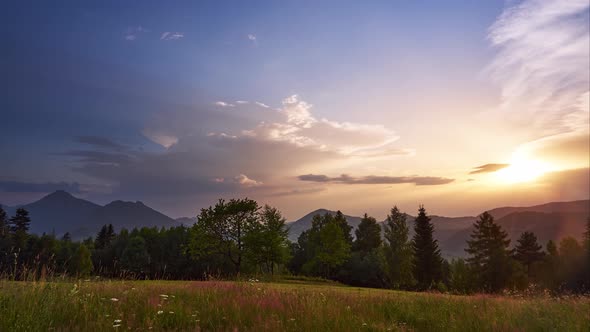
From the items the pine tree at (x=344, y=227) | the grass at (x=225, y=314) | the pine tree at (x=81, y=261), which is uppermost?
the grass at (x=225, y=314)

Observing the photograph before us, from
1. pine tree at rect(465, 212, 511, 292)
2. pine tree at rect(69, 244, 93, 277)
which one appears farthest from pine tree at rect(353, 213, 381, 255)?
pine tree at rect(69, 244, 93, 277)

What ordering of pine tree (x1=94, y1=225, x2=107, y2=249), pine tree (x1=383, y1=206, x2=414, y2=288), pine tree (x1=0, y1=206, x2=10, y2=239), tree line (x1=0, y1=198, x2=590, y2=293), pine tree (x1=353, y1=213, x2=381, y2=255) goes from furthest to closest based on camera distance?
pine tree (x1=94, y1=225, x2=107, y2=249) → pine tree (x1=353, y1=213, x2=381, y2=255) → pine tree (x1=0, y1=206, x2=10, y2=239) → pine tree (x1=383, y1=206, x2=414, y2=288) → tree line (x1=0, y1=198, x2=590, y2=293)

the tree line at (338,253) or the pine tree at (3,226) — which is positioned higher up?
the pine tree at (3,226)

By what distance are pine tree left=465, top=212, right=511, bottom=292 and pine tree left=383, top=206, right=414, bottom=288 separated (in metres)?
11.3

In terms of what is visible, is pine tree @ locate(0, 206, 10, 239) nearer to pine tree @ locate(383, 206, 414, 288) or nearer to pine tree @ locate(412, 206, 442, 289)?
pine tree @ locate(383, 206, 414, 288)

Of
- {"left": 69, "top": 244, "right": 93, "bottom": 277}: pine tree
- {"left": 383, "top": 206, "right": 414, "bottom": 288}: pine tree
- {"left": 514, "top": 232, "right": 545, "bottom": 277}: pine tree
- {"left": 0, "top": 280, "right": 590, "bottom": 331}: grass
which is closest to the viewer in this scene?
{"left": 0, "top": 280, "right": 590, "bottom": 331}: grass

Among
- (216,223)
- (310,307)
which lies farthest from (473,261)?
(310,307)

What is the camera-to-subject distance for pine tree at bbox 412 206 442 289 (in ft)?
188

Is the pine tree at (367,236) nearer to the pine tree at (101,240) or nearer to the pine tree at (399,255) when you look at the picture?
the pine tree at (399,255)

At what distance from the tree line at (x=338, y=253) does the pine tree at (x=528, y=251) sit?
0.57 feet

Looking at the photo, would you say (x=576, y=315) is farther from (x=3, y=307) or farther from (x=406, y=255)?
(x=406, y=255)

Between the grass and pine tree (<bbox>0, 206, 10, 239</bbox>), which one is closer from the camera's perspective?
the grass

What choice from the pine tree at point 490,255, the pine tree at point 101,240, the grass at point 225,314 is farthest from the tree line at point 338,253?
the grass at point 225,314

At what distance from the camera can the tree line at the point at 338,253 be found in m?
49.8
